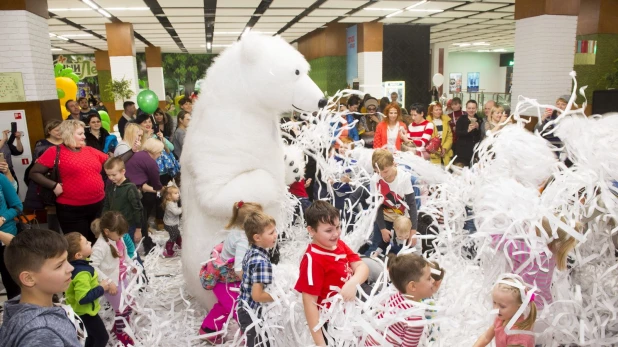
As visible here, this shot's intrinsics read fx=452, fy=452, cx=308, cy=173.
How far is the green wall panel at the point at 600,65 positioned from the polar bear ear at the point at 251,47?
6526 mm

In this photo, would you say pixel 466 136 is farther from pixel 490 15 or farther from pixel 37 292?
pixel 490 15

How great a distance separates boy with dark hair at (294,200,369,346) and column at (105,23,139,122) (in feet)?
30.5

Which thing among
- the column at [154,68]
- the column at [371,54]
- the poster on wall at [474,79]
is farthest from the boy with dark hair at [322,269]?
the poster on wall at [474,79]

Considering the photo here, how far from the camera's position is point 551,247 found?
196 cm

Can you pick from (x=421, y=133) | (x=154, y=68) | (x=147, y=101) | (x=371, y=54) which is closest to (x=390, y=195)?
(x=421, y=133)

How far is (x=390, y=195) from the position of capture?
127 inches

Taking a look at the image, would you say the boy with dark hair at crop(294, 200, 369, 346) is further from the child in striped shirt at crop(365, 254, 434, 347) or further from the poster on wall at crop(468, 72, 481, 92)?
the poster on wall at crop(468, 72, 481, 92)

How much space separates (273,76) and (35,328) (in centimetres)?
175

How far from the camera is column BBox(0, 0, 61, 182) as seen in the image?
15.7 feet

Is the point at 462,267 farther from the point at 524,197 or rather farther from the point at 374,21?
the point at 374,21

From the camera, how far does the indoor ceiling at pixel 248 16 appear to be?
8.12 meters

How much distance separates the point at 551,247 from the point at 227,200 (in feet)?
5.36

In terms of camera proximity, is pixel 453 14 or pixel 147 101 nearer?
pixel 147 101

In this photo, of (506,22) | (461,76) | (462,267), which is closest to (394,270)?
(462,267)
